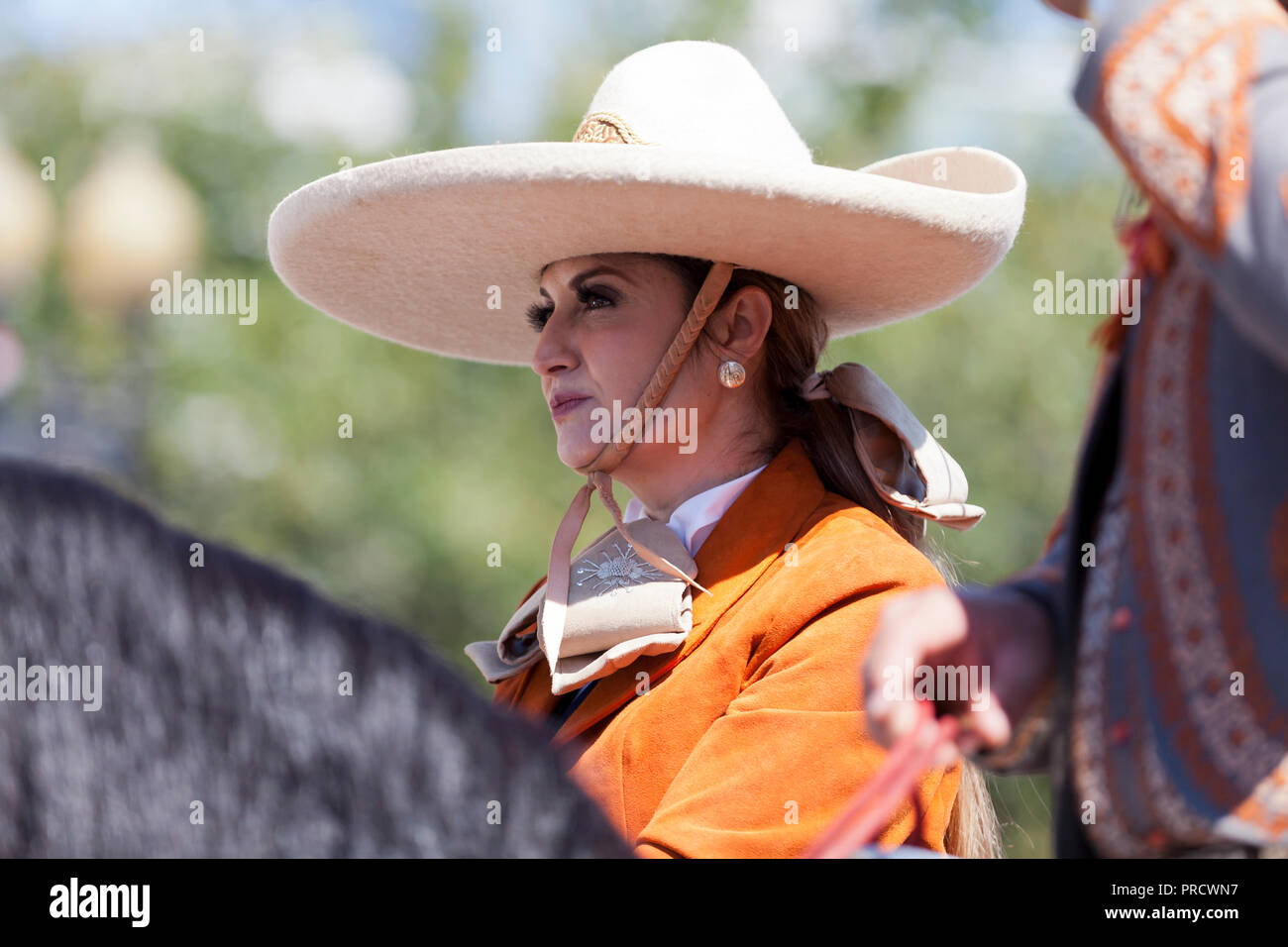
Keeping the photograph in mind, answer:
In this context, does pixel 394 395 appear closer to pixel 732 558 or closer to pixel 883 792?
pixel 732 558

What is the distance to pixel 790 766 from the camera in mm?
1921

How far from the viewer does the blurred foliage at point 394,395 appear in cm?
736

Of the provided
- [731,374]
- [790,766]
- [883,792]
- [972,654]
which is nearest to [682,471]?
[731,374]

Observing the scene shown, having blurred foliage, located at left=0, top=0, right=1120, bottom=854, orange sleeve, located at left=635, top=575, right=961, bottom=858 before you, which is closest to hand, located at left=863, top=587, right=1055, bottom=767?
orange sleeve, located at left=635, top=575, right=961, bottom=858

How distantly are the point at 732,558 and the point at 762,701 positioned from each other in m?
0.35

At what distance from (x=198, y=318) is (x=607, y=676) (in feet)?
21.2

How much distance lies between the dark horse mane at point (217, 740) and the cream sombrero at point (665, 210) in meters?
1.17

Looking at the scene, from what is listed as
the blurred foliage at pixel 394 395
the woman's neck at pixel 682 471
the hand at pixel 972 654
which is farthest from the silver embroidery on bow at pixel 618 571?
the blurred foliage at pixel 394 395

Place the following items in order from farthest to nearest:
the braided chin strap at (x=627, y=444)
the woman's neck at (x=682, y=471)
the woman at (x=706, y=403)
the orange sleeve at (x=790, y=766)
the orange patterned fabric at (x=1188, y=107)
A: the woman's neck at (x=682, y=471), the braided chin strap at (x=627, y=444), the woman at (x=706, y=403), the orange sleeve at (x=790, y=766), the orange patterned fabric at (x=1188, y=107)

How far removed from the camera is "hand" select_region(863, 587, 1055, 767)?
1.07 m

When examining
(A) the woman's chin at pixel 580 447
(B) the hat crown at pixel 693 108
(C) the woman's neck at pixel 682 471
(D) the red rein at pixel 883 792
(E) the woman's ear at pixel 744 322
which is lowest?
(D) the red rein at pixel 883 792

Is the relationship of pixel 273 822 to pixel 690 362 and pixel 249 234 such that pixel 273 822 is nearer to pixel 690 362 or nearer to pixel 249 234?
pixel 690 362

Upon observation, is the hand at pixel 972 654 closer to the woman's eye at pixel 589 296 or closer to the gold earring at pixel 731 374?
the gold earring at pixel 731 374

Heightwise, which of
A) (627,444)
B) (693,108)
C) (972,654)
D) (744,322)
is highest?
(693,108)
